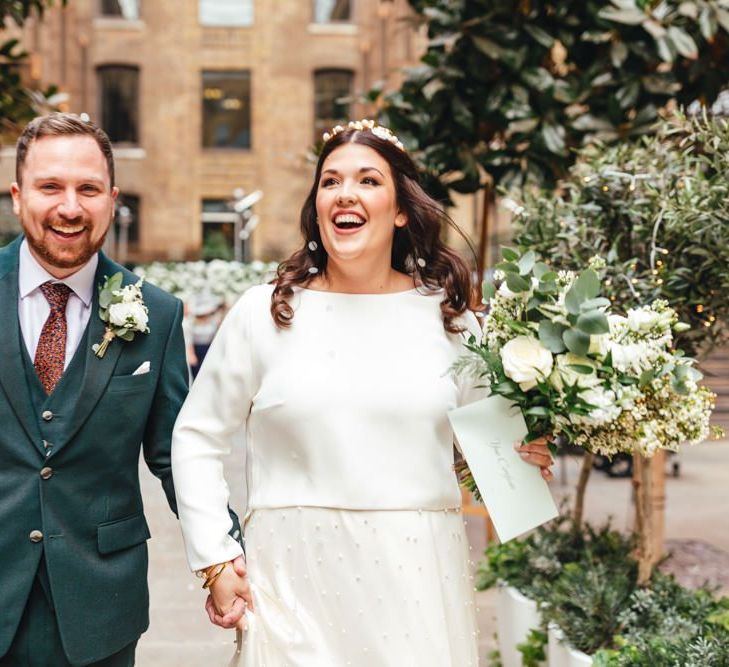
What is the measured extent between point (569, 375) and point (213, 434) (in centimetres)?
94

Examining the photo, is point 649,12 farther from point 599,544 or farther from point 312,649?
point 312,649

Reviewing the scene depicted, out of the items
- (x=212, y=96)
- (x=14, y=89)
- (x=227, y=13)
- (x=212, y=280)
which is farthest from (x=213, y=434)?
(x=227, y=13)

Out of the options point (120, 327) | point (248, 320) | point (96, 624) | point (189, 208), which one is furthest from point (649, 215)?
point (189, 208)

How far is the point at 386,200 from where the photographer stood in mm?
2488

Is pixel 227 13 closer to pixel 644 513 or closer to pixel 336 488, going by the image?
pixel 644 513

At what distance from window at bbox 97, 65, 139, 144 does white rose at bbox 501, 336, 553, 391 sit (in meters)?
25.5

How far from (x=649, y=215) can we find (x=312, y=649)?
80.8 inches

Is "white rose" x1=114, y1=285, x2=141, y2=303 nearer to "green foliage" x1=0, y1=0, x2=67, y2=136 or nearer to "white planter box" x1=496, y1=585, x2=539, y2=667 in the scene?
"white planter box" x1=496, y1=585, x2=539, y2=667

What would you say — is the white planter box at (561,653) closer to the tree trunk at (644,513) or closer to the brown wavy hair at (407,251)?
the tree trunk at (644,513)

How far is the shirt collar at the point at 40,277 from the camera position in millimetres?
2457

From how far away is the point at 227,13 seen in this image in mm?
26578

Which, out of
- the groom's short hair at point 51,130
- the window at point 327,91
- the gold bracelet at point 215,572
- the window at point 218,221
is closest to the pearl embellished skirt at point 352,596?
the gold bracelet at point 215,572

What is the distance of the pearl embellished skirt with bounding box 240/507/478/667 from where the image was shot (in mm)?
2354

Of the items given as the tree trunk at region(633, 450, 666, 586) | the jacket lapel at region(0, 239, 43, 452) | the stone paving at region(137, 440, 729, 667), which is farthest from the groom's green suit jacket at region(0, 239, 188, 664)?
the tree trunk at region(633, 450, 666, 586)
